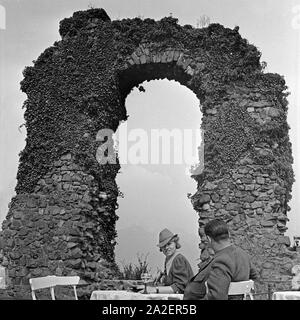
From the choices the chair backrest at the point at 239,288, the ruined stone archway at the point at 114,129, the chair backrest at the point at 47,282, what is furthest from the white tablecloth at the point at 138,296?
the ruined stone archway at the point at 114,129

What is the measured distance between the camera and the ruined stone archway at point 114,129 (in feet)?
25.9

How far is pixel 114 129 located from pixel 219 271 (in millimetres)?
5878

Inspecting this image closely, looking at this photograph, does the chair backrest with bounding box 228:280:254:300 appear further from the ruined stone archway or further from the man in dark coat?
the ruined stone archway

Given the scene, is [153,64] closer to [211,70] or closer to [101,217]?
[211,70]

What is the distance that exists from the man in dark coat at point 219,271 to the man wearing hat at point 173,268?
0.72 metres

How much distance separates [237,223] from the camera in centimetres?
783

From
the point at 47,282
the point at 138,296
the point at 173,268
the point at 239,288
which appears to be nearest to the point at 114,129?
the point at 47,282

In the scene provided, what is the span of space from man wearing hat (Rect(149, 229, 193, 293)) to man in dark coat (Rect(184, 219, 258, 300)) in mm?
724

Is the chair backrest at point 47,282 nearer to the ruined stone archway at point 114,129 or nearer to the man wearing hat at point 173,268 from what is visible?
the man wearing hat at point 173,268

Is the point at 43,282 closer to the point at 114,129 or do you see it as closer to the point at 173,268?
the point at 173,268

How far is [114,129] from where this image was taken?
8953 mm

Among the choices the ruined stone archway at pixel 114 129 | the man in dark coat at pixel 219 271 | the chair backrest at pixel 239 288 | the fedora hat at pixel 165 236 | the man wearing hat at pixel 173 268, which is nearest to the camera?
the man in dark coat at pixel 219 271
